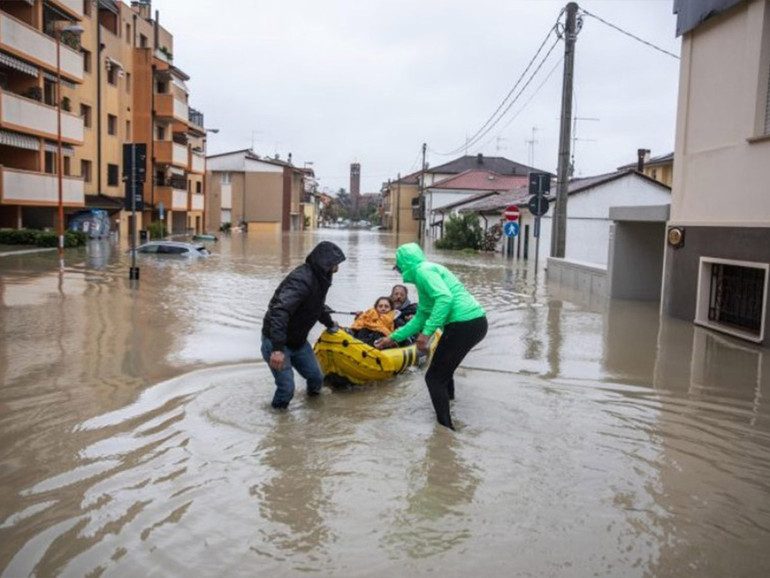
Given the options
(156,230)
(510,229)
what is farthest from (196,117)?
(510,229)

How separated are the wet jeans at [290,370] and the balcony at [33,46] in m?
25.4

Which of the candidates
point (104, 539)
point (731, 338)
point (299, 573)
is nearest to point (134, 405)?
point (104, 539)

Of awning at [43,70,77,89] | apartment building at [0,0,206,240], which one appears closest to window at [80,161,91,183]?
apartment building at [0,0,206,240]

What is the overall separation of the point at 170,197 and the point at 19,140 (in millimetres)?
19409

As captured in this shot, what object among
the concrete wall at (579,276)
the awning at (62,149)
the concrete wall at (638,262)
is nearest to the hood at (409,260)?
the concrete wall at (638,262)

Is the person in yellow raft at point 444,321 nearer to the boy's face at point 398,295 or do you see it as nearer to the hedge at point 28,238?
the boy's face at point 398,295

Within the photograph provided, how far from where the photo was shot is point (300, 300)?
7051mm

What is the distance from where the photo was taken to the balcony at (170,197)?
48.2 m

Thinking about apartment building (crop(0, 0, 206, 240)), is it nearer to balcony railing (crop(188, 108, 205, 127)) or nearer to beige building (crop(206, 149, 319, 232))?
balcony railing (crop(188, 108, 205, 127))

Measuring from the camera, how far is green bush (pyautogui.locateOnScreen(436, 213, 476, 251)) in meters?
43.5

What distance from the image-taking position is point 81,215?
37188 mm

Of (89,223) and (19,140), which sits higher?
(19,140)

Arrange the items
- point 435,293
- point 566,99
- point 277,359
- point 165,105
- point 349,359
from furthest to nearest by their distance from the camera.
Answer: point 165,105, point 566,99, point 349,359, point 277,359, point 435,293

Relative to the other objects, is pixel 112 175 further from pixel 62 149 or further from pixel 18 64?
pixel 18 64
